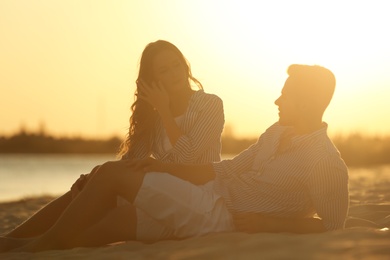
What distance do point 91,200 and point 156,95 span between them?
117 centimetres

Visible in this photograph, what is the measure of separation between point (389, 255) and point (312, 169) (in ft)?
4.03

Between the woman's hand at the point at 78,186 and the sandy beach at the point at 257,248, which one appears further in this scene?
the woman's hand at the point at 78,186

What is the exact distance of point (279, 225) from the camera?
493 centimetres

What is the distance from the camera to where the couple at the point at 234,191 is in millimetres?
4906

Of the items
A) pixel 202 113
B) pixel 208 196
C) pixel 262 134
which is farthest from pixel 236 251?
pixel 202 113

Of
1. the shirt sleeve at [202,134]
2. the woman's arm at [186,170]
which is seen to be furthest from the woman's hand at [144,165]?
the shirt sleeve at [202,134]

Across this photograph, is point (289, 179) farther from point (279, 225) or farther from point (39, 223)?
point (39, 223)

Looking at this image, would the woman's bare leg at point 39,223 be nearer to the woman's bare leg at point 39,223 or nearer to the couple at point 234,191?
the woman's bare leg at point 39,223

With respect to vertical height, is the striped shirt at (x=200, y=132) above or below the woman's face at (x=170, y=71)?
below

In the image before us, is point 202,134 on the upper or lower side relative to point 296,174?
upper

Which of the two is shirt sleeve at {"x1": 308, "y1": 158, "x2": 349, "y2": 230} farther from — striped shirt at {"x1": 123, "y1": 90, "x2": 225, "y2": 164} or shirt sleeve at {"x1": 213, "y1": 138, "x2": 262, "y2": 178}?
striped shirt at {"x1": 123, "y1": 90, "x2": 225, "y2": 164}

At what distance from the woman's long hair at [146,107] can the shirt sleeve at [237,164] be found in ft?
2.87

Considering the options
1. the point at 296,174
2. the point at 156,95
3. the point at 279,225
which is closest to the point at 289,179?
the point at 296,174

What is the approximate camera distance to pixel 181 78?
19.7 feet
